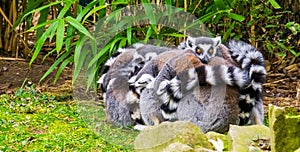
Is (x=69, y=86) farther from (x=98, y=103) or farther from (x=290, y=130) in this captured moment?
(x=290, y=130)

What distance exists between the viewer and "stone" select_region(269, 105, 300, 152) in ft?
5.28

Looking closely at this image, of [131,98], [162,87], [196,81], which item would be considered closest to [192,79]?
[196,81]

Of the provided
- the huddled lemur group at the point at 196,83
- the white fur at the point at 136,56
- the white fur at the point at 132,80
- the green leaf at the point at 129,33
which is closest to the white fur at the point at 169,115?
the huddled lemur group at the point at 196,83

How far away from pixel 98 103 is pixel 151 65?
2.39 feet

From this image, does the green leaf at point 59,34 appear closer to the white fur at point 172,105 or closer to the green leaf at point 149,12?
the green leaf at point 149,12

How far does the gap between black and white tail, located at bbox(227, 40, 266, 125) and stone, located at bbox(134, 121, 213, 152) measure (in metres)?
0.38

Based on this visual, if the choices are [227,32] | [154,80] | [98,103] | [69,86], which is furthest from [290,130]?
[69,86]

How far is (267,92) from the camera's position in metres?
3.65

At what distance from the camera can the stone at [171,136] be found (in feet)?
7.00

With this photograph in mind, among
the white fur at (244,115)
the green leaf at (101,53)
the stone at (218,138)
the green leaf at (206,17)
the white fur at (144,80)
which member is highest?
the green leaf at (206,17)

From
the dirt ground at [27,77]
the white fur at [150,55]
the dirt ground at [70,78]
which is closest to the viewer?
the white fur at [150,55]

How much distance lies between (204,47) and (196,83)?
0.53 ft

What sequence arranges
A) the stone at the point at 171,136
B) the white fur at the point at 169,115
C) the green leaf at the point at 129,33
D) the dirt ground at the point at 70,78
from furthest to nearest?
the dirt ground at the point at 70,78 < the green leaf at the point at 129,33 < the white fur at the point at 169,115 < the stone at the point at 171,136

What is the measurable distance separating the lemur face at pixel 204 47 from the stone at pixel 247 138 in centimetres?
41
